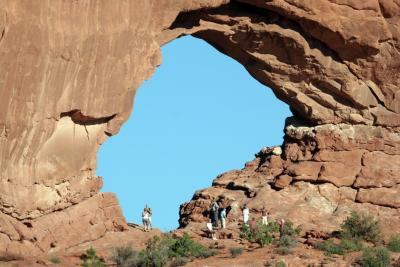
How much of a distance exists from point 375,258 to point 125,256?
22.1 feet

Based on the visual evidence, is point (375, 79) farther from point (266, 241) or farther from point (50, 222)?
point (50, 222)

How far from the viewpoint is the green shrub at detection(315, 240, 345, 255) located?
32.8 meters

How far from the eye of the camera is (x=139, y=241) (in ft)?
113

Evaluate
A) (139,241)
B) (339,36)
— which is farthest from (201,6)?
(139,241)

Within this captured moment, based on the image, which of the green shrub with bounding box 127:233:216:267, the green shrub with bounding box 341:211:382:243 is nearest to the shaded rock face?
the green shrub with bounding box 341:211:382:243

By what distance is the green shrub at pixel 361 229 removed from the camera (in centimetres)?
3512

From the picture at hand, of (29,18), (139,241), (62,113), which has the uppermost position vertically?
(29,18)

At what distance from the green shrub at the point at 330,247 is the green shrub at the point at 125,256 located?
5329 mm

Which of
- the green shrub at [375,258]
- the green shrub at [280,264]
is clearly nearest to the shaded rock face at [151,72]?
the green shrub at [375,258]

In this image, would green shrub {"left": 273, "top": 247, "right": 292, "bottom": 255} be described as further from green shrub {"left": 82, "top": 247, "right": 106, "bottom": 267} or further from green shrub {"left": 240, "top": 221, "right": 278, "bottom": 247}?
green shrub {"left": 82, "top": 247, "right": 106, "bottom": 267}

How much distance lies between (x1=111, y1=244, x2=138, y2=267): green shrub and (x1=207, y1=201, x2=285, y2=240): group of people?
3954mm

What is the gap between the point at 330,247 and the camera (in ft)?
109

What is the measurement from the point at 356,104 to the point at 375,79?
106 cm

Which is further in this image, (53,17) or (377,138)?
(377,138)
